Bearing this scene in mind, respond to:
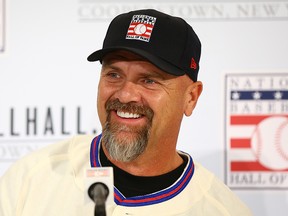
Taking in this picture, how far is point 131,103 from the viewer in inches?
50.2

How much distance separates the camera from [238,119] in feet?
5.86

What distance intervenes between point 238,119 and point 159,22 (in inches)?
23.3

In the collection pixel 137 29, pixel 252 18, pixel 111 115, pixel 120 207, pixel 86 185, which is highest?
pixel 252 18

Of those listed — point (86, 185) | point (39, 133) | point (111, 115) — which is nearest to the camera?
point (86, 185)

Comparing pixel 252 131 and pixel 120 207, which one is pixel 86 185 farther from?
pixel 252 131

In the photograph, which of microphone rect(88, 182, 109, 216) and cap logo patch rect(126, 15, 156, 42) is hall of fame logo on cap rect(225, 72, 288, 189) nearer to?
cap logo patch rect(126, 15, 156, 42)

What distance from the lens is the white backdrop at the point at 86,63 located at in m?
1.77

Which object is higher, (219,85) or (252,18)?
(252,18)

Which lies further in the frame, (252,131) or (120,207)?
(252,131)

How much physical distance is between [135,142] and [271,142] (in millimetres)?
669

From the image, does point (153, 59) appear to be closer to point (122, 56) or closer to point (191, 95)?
point (122, 56)

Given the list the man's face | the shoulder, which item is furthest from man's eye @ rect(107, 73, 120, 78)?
the shoulder

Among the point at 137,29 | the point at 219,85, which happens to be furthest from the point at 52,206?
the point at 219,85

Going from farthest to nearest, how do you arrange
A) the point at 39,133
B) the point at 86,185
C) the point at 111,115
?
the point at 39,133 < the point at 111,115 < the point at 86,185
